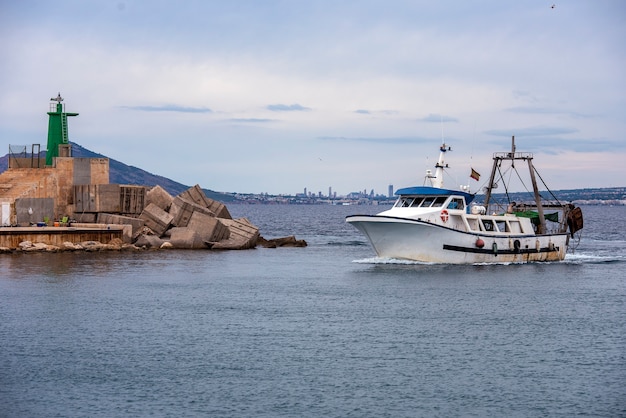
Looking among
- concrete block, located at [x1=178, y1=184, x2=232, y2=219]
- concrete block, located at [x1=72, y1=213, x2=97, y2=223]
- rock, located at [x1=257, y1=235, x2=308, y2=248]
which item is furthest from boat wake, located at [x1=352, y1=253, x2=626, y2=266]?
concrete block, located at [x1=72, y1=213, x2=97, y2=223]

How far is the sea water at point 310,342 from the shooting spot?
2009 cm

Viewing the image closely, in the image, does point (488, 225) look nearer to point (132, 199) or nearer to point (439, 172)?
point (439, 172)

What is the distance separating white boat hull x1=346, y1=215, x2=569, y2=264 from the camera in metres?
44.0

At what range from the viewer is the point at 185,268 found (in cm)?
Result: 4516

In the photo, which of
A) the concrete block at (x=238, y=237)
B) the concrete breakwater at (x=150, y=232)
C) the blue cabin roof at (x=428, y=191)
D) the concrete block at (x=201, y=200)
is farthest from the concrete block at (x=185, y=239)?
the blue cabin roof at (x=428, y=191)

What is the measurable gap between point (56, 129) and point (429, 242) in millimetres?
29446

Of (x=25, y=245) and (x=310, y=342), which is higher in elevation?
(x=25, y=245)

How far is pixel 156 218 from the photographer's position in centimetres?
5641

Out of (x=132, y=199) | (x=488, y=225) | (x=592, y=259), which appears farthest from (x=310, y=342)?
(x=132, y=199)

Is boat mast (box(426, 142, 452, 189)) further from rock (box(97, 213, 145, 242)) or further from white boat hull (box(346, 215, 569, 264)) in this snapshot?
rock (box(97, 213, 145, 242))

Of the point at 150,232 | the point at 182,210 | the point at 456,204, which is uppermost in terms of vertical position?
the point at 456,204

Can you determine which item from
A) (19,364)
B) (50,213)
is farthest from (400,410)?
(50,213)

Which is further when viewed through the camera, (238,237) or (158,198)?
(238,237)

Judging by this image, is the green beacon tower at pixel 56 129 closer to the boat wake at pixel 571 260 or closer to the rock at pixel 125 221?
the rock at pixel 125 221
